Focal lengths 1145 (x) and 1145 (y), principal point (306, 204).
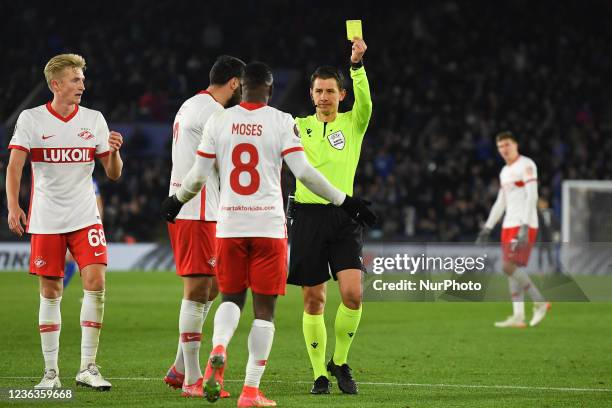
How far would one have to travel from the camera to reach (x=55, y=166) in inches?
323

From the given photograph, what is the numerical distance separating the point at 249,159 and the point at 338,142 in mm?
1454

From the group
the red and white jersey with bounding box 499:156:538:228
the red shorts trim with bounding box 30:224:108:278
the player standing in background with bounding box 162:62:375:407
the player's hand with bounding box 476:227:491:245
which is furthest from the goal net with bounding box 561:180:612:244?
the player standing in background with bounding box 162:62:375:407

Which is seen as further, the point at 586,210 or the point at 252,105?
the point at 586,210

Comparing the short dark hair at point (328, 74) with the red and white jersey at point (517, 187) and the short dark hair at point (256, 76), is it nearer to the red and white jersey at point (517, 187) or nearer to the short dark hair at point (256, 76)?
the short dark hair at point (256, 76)

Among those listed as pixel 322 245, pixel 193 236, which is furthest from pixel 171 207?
pixel 322 245

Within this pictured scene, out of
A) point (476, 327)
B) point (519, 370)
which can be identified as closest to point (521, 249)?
point (476, 327)

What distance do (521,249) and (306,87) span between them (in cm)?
2090

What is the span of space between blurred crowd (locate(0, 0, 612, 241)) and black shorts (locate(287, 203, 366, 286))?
1875 cm

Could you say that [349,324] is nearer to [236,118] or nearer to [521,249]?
[236,118]

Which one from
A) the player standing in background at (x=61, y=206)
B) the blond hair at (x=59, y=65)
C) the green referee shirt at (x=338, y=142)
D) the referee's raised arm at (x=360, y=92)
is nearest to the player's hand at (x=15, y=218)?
the player standing in background at (x=61, y=206)

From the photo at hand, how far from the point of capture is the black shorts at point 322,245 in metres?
8.34

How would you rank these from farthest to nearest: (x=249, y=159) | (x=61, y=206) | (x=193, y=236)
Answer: (x=61, y=206)
(x=193, y=236)
(x=249, y=159)

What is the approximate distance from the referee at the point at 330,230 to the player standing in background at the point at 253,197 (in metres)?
1.05

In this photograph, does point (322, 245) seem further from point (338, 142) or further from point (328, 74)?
point (328, 74)
